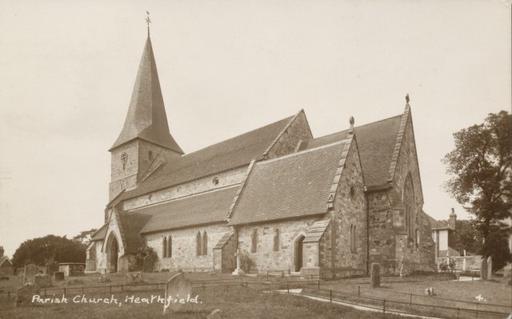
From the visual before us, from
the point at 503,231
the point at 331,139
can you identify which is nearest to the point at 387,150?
the point at 331,139

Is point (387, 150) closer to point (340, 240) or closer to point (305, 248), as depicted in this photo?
point (340, 240)

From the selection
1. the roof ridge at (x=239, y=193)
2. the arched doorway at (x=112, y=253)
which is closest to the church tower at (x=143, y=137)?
the arched doorway at (x=112, y=253)

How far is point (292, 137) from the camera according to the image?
34156mm

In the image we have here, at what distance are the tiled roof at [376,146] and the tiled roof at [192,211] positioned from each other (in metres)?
8.51

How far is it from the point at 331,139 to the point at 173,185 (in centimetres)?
1447

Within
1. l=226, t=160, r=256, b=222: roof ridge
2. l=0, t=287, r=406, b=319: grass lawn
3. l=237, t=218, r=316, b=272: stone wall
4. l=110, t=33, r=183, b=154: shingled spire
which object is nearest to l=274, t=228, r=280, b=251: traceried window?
l=237, t=218, r=316, b=272: stone wall

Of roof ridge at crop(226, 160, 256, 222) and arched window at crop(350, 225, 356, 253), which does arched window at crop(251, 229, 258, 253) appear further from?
arched window at crop(350, 225, 356, 253)

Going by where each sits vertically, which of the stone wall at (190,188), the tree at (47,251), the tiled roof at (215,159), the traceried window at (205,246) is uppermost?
the tiled roof at (215,159)

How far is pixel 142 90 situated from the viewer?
4938 centimetres

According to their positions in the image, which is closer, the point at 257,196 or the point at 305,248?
the point at 305,248

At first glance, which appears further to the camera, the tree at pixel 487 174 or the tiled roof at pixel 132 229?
the tiled roof at pixel 132 229

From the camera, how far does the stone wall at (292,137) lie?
32.8 m

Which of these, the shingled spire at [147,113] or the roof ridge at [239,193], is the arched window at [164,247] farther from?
the shingled spire at [147,113]

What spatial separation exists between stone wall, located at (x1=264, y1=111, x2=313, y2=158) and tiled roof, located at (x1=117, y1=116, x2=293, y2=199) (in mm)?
561
